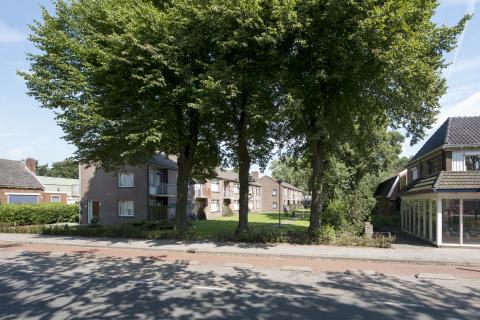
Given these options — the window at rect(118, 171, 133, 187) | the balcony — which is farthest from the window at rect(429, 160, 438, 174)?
the window at rect(118, 171, 133, 187)

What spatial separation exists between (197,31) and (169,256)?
32.9 ft

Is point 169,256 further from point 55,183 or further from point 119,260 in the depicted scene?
point 55,183

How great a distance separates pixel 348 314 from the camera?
6047mm

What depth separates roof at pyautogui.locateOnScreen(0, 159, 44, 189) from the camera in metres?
34.9

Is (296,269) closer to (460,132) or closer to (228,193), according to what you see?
(460,132)

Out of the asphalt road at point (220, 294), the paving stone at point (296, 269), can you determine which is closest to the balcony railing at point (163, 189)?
the asphalt road at point (220, 294)

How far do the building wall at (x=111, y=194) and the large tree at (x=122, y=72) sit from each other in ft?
42.7

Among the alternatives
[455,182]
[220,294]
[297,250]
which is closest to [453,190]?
[455,182]

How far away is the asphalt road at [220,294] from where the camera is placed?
608 centimetres

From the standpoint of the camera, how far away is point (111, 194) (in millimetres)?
31938

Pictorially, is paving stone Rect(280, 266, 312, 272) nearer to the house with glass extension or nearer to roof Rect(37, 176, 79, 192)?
the house with glass extension

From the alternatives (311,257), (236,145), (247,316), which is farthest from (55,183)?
(247,316)

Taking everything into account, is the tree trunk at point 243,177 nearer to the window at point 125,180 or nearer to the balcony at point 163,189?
the balcony at point 163,189

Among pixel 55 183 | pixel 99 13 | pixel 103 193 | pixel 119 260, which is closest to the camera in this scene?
pixel 119 260
